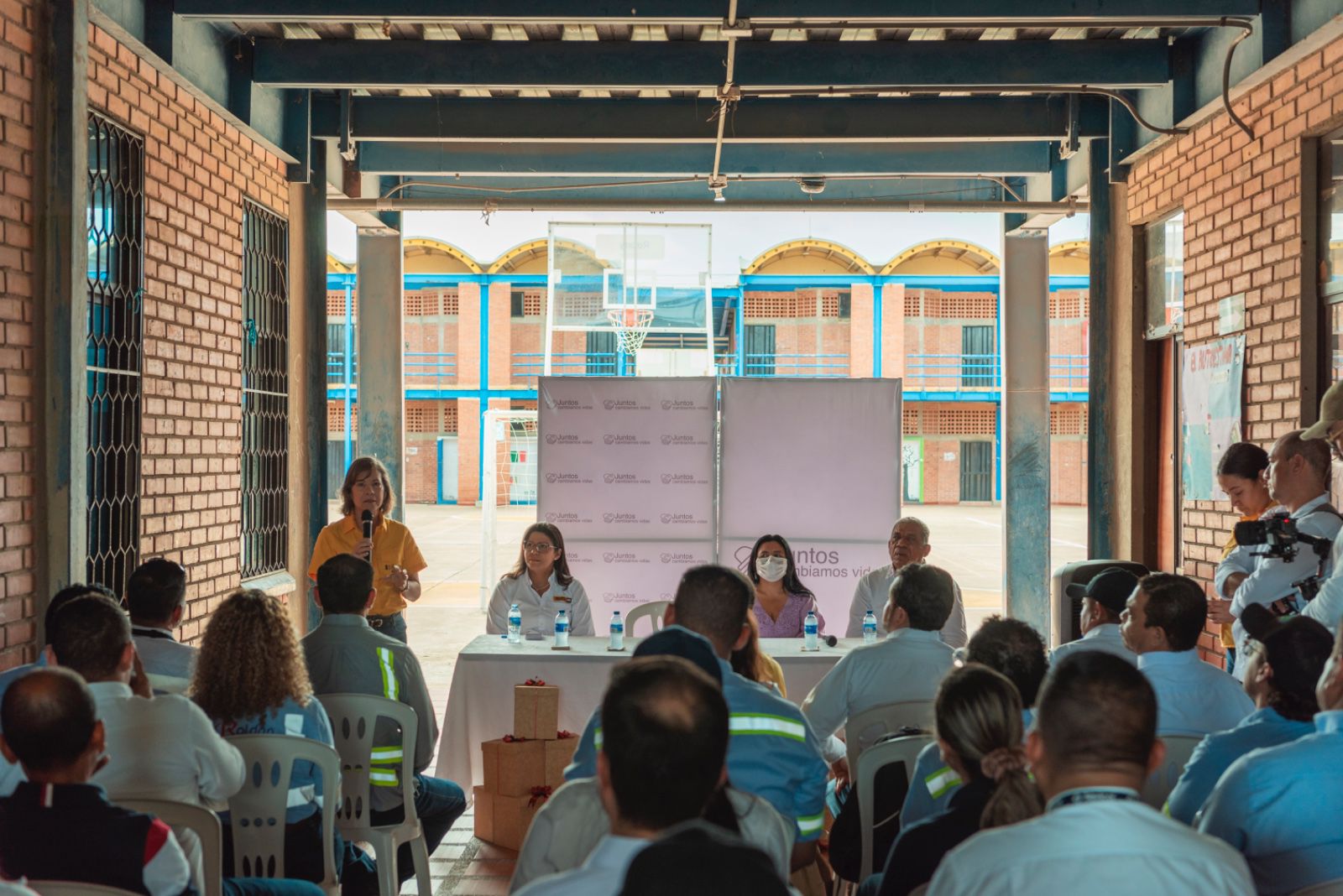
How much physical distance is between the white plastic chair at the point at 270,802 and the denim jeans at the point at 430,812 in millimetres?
613

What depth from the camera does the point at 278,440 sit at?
24.2 ft

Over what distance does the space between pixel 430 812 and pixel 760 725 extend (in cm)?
170

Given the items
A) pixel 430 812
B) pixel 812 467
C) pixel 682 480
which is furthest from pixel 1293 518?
pixel 682 480

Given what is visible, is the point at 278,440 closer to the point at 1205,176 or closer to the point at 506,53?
the point at 506,53

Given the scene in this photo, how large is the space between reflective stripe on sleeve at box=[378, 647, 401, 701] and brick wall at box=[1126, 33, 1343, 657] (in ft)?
13.1

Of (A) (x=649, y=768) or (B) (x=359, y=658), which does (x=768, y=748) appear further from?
(B) (x=359, y=658)

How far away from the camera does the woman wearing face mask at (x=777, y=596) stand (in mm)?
5879

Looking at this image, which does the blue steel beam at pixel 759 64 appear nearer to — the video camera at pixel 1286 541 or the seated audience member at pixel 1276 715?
the video camera at pixel 1286 541

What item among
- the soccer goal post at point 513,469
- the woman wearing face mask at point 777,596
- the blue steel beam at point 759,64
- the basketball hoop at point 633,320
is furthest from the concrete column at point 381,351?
the basketball hoop at point 633,320

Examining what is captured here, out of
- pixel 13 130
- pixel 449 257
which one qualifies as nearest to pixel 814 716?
pixel 13 130

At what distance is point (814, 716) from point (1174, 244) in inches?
178

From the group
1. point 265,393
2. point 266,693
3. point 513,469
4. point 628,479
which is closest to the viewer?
point 266,693

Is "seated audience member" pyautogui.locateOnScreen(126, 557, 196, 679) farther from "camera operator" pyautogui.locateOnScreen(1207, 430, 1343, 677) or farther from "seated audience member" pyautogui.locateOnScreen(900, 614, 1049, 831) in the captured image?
"camera operator" pyautogui.locateOnScreen(1207, 430, 1343, 677)

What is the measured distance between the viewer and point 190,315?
604 centimetres
